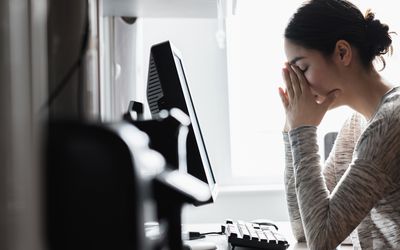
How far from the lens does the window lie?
8.73ft

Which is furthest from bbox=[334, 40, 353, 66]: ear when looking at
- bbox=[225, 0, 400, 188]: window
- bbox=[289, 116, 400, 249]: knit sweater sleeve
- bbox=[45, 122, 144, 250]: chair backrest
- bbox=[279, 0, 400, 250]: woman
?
bbox=[225, 0, 400, 188]: window

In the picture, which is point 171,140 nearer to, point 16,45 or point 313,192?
point 16,45

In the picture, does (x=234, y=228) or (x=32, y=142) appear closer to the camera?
(x=32, y=142)

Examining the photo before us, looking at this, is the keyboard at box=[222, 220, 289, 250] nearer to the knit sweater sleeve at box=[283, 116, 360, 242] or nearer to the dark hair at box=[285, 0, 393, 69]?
the knit sweater sleeve at box=[283, 116, 360, 242]

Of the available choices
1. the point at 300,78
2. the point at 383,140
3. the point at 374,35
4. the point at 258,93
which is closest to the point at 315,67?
the point at 300,78

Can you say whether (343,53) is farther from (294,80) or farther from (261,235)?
(261,235)

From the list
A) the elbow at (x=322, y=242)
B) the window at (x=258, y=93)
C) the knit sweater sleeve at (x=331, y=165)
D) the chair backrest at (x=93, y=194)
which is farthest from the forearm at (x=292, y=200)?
the chair backrest at (x=93, y=194)

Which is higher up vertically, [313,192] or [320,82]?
[320,82]

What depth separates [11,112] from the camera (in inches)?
12.7

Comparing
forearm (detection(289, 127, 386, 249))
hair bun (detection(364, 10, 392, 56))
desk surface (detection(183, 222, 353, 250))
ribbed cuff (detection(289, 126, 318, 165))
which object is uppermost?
hair bun (detection(364, 10, 392, 56))

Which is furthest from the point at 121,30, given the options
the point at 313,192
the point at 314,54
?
the point at 313,192

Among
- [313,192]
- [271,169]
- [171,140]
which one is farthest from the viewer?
[271,169]

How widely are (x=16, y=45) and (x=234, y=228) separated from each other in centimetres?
101

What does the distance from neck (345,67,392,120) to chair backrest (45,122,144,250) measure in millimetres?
1159
